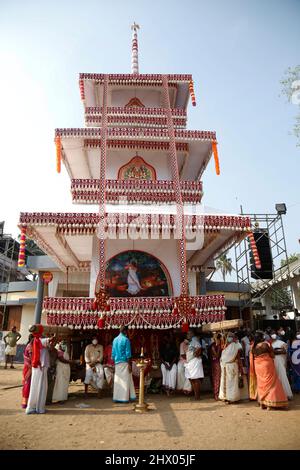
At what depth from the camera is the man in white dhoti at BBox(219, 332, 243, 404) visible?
7.98 m

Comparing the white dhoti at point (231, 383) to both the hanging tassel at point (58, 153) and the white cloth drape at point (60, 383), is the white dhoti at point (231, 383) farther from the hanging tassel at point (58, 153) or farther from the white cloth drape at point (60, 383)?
the hanging tassel at point (58, 153)

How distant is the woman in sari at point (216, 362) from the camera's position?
8.67 m

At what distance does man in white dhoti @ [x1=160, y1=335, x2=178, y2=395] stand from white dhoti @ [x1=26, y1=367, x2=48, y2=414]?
3.69 meters

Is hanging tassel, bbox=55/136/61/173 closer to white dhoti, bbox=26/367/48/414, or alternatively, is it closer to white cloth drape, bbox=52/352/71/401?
white cloth drape, bbox=52/352/71/401

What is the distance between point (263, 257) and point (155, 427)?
→ 1209 centimetres

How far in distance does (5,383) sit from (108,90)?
1350 centimetres

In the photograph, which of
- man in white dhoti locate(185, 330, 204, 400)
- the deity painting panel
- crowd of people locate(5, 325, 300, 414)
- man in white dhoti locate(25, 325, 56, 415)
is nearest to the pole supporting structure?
crowd of people locate(5, 325, 300, 414)

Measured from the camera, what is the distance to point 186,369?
8695 millimetres

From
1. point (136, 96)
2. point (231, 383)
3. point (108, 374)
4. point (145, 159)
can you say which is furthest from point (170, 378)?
point (136, 96)

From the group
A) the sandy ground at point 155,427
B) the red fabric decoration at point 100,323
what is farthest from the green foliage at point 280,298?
the red fabric decoration at point 100,323

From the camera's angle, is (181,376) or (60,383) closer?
(60,383)

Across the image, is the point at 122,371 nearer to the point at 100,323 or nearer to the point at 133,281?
the point at 100,323

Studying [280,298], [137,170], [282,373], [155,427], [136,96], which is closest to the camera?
[155,427]
